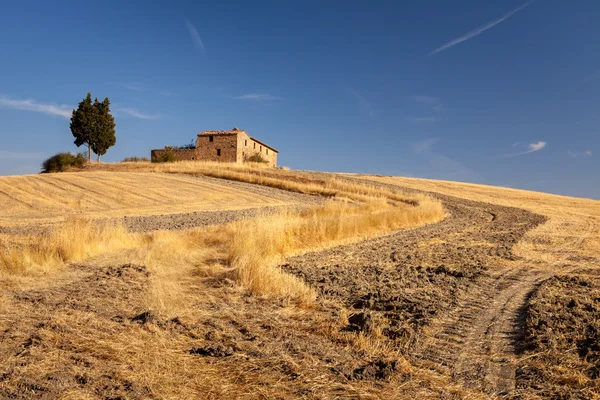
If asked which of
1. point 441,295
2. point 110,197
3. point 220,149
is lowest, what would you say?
point 441,295

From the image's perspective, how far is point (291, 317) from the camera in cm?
522

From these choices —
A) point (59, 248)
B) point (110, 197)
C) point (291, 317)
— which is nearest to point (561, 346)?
point (291, 317)

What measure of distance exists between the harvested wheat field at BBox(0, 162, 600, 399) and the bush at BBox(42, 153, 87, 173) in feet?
127

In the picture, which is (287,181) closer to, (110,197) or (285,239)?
(110,197)

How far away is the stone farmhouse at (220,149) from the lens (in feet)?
158

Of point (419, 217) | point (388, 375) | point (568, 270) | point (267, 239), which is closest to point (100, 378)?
point (388, 375)

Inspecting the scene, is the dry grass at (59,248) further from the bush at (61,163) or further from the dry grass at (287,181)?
the bush at (61,163)

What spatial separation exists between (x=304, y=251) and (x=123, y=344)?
6668 mm

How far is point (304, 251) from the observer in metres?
10.4

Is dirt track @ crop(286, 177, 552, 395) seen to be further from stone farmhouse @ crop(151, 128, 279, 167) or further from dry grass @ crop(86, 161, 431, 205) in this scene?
stone farmhouse @ crop(151, 128, 279, 167)

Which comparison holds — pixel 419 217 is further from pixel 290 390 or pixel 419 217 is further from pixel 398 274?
pixel 290 390

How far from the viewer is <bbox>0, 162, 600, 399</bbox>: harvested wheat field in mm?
3412

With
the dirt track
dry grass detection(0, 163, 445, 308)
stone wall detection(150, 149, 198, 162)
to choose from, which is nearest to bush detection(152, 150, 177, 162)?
stone wall detection(150, 149, 198, 162)

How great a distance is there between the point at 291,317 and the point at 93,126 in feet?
194
